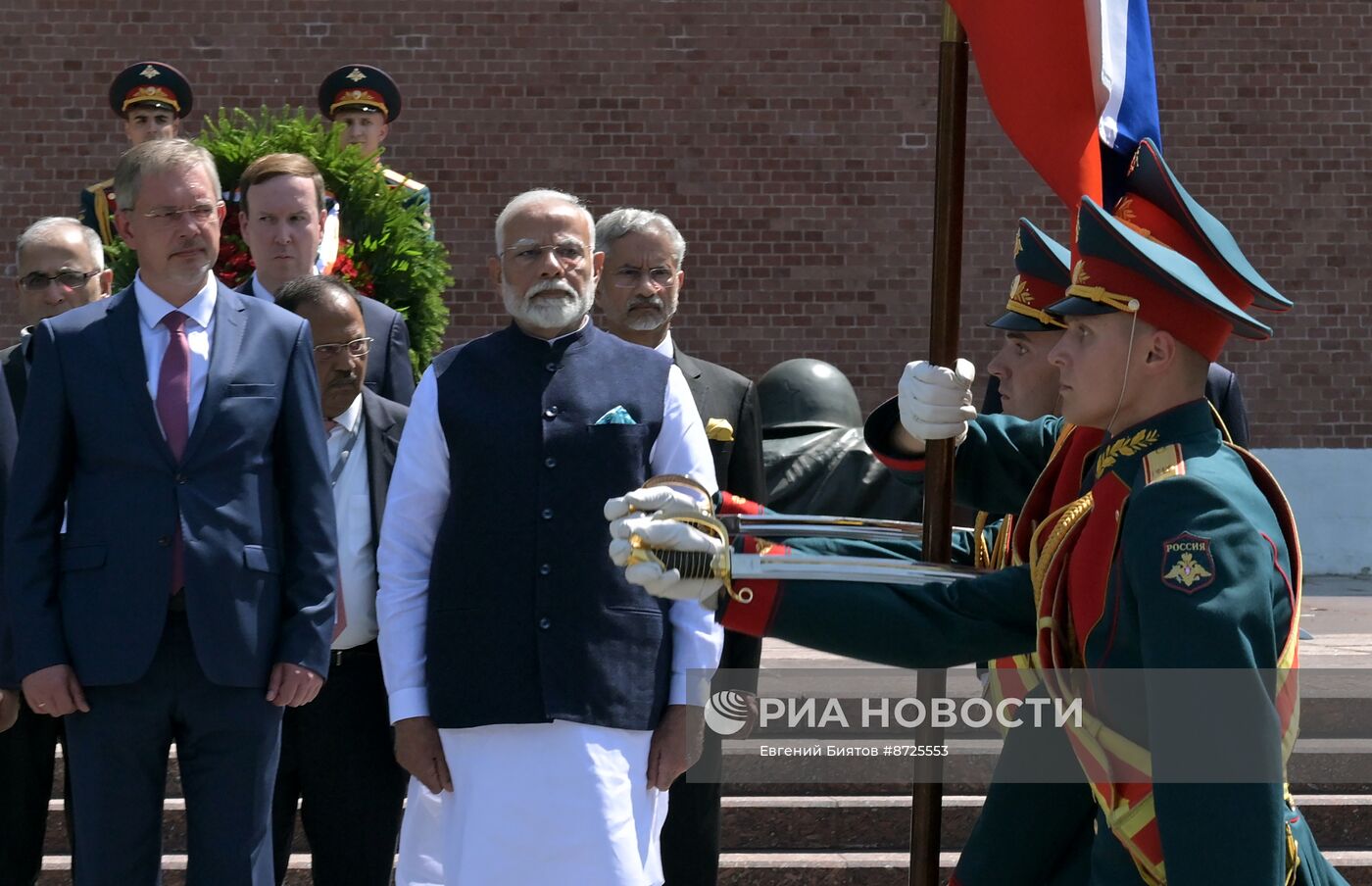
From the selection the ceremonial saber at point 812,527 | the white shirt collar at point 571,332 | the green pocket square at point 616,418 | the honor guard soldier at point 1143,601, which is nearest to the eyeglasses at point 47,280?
the white shirt collar at point 571,332

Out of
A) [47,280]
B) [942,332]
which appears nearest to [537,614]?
[942,332]

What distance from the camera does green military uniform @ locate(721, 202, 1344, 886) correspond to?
90.0 inches

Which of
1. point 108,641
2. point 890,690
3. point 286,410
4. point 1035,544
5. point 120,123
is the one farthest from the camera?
point 120,123

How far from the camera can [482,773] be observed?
3488mm

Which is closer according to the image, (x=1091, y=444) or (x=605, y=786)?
(x=1091, y=444)

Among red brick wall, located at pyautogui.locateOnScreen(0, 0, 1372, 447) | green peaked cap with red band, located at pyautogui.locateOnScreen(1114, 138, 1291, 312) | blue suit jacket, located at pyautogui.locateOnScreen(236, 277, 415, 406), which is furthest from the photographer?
red brick wall, located at pyautogui.locateOnScreen(0, 0, 1372, 447)

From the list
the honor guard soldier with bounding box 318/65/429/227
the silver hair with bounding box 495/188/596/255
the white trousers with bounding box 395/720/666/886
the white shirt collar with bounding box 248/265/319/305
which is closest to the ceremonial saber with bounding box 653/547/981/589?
the white trousers with bounding box 395/720/666/886

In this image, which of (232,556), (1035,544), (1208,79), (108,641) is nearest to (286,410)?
(232,556)

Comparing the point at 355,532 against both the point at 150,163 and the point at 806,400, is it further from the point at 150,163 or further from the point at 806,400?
the point at 806,400

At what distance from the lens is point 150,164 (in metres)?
3.71

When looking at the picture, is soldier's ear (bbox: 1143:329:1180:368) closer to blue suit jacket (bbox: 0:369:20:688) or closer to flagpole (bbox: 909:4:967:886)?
flagpole (bbox: 909:4:967:886)

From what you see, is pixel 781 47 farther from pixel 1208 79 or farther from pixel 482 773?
pixel 482 773

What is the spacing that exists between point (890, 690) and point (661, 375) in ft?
8.02

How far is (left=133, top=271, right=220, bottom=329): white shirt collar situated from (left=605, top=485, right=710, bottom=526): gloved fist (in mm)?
1601
